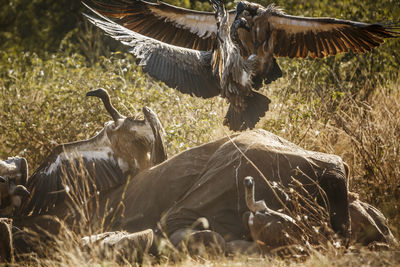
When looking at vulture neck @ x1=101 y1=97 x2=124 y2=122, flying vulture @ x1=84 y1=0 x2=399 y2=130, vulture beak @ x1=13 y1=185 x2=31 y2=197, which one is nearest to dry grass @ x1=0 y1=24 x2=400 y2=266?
flying vulture @ x1=84 y1=0 x2=399 y2=130

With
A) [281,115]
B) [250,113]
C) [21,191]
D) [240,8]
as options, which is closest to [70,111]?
[21,191]

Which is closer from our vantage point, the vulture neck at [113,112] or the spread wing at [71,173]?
the spread wing at [71,173]

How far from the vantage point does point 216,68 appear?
532 centimetres

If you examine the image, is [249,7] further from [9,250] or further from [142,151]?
[9,250]

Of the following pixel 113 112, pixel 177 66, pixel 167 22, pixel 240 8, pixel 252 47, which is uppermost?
pixel 240 8

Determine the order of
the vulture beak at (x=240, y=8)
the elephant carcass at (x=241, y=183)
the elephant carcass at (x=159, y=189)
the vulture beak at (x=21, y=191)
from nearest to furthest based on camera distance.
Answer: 1. the elephant carcass at (x=241, y=183)
2. the elephant carcass at (x=159, y=189)
3. the vulture beak at (x=21, y=191)
4. the vulture beak at (x=240, y=8)

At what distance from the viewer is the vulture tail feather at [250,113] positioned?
5.34 meters

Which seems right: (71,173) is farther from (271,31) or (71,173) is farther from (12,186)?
(271,31)

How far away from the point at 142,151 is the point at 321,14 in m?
4.39

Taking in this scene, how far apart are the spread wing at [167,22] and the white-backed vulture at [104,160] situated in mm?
1271

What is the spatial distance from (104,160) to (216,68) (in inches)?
52.0

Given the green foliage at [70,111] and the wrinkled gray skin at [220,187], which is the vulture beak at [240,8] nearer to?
the wrinkled gray skin at [220,187]

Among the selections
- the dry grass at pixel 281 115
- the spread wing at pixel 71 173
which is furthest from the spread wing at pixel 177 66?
the spread wing at pixel 71 173

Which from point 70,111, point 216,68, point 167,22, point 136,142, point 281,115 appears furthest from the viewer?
point 70,111
